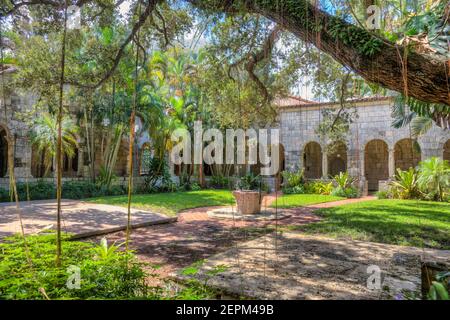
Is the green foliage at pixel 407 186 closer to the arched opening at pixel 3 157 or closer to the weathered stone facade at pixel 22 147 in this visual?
the weathered stone facade at pixel 22 147

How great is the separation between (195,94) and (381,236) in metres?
15.2

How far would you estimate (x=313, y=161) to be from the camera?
79.9 feet

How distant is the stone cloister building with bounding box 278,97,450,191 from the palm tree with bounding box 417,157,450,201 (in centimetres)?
253

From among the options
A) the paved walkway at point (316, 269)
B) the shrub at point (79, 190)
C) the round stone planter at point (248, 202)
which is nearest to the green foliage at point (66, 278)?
the paved walkway at point (316, 269)

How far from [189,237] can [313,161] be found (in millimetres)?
18874

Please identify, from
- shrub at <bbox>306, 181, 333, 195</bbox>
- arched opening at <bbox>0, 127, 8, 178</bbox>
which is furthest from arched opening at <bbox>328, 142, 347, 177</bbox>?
arched opening at <bbox>0, 127, 8, 178</bbox>

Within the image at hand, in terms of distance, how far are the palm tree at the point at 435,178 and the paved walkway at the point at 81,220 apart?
11.1m

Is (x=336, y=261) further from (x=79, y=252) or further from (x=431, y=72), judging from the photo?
(x=79, y=252)

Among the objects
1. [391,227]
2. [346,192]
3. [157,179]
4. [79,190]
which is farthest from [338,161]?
[79,190]

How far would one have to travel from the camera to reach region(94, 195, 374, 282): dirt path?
525 centimetres

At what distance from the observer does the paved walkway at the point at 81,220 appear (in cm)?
694

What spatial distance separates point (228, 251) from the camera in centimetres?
550

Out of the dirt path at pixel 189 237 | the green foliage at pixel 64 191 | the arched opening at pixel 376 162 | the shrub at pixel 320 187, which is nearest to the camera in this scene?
the dirt path at pixel 189 237
